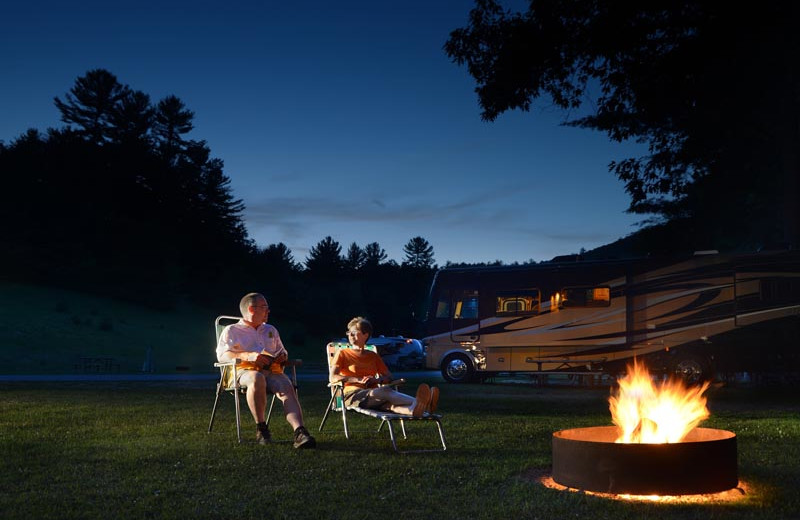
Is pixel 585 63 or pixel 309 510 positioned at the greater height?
pixel 585 63

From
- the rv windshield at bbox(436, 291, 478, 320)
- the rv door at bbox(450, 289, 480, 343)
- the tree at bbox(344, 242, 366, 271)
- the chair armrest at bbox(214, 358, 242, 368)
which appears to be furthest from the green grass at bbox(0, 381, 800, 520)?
the tree at bbox(344, 242, 366, 271)

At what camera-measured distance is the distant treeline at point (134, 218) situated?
164 feet

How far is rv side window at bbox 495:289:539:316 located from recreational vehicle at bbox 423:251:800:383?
0.07 feet

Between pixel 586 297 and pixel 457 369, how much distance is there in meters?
3.34

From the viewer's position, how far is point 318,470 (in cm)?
575

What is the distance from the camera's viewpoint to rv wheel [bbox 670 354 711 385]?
15641 millimetres

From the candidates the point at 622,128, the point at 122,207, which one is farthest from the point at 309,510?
the point at 122,207

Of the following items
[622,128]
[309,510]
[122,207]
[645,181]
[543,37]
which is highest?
[122,207]

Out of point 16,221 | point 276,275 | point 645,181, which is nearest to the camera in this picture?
point 645,181

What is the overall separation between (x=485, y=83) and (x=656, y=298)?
5277 mm

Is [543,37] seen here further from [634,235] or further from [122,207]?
[122,207]

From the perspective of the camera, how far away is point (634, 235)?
25.0 meters

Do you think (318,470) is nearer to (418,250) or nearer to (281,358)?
(281,358)

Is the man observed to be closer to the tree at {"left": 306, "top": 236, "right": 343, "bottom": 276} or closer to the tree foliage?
the tree foliage
